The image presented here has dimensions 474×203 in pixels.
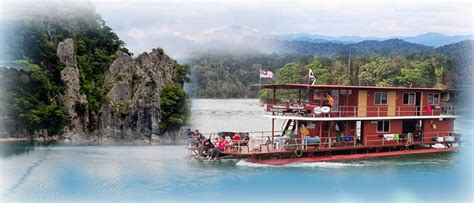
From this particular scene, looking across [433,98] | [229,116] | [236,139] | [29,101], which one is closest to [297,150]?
[236,139]

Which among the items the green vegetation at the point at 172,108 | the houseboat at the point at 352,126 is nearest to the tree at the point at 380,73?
the green vegetation at the point at 172,108

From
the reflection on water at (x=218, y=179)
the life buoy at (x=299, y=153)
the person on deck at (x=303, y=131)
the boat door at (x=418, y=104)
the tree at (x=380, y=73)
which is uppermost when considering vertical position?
the tree at (x=380, y=73)

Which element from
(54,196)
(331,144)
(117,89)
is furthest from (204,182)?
(117,89)

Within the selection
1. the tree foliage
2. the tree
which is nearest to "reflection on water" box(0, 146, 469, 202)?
the tree foliage

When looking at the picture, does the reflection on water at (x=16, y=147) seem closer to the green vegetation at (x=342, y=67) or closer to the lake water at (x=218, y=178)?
the lake water at (x=218, y=178)

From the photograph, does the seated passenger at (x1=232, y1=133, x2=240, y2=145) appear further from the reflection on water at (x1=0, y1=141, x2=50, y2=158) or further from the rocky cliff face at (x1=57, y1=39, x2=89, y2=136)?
the rocky cliff face at (x1=57, y1=39, x2=89, y2=136)

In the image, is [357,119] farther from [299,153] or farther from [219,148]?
[219,148]

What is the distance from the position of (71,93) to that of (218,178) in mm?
18944

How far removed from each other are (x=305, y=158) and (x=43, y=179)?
8.35 metres

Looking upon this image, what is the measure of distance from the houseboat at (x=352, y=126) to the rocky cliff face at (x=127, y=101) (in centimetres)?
1128

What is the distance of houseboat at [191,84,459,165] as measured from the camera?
816 inches

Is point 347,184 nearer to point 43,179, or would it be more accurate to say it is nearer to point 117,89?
point 43,179

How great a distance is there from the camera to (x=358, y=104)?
21.9 meters

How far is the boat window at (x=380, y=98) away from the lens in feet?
73.3
